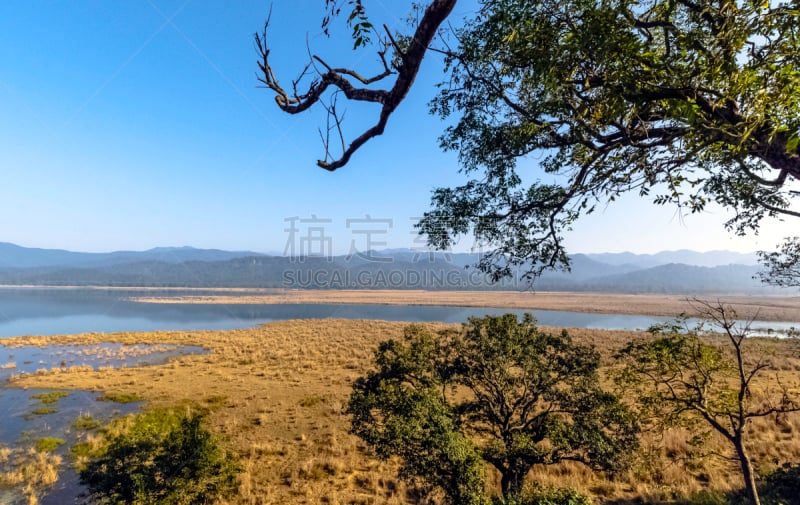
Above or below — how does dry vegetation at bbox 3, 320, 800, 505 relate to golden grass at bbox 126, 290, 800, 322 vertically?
above

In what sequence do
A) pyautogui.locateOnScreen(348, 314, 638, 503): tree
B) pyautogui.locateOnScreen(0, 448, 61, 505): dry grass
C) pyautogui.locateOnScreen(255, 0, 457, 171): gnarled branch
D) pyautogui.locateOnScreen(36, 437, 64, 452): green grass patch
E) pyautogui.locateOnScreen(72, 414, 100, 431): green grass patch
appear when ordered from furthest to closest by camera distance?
pyautogui.locateOnScreen(72, 414, 100, 431): green grass patch
pyautogui.locateOnScreen(36, 437, 64, 452): green grass patch
pyautogui.locateOnScreen(0, 448, 61, 505): dry grass
pyautogui.locateOnScreen(348, 314, 638, 503): tree
pyautogui.locateOnScreen(255, 0, 457, 171): gnarled branch

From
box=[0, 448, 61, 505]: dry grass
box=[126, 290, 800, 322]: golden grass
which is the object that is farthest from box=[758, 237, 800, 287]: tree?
box=[126, 290, 800, 322]: golden grass

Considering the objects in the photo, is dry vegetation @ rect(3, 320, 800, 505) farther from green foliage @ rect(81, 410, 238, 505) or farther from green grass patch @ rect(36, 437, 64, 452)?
→ green grass patch @ rect(36, 437, 64, 452)

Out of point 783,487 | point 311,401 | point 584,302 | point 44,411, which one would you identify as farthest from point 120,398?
point 584,302

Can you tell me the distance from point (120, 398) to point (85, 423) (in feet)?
10.2

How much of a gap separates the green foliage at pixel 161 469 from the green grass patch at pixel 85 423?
8506 mm

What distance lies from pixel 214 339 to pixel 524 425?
34.5m

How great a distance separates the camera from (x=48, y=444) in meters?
11.0

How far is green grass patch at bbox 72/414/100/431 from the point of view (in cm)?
Answer: 1247

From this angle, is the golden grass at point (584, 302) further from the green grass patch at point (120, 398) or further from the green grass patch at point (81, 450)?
the green grass patch at point (81, 450)

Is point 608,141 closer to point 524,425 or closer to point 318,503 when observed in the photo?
point 524,425

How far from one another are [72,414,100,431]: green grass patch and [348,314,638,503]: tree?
12.7 m

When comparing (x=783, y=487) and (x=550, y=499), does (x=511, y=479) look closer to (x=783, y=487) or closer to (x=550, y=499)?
(x=550, y=499)

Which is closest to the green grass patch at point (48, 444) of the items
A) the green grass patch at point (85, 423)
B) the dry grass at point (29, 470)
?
the dry grass at point (29, 470)
